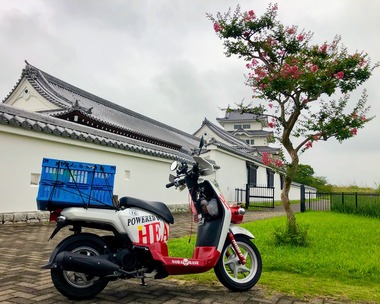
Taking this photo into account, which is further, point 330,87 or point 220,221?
point 330,87

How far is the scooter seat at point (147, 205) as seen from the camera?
3.53 m

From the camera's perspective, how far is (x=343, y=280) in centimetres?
444

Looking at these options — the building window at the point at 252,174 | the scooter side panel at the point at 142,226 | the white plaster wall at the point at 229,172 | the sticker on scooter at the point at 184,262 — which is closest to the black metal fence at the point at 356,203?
the white plaster wall at the point at 229,172

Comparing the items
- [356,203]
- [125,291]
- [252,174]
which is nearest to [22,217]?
[125,291]

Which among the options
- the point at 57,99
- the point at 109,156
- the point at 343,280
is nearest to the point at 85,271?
the point at 343,280

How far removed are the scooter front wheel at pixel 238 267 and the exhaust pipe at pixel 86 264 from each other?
116cm

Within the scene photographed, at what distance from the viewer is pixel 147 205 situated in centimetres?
359

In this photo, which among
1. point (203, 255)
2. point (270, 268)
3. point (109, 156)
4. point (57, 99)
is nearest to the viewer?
point (203, 255)

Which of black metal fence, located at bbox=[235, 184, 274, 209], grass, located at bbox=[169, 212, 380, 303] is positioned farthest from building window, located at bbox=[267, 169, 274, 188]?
grass, located at bbox=[169, 212, 380, 303]

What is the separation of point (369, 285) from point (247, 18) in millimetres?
5231

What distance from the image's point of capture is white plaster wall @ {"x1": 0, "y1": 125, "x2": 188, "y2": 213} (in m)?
8.41

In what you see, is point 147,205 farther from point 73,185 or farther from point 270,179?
point 270,179

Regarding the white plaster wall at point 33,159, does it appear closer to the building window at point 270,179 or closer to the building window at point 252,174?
the building window at point 252,174

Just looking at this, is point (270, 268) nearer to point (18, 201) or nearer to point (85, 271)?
point (85, 271)
